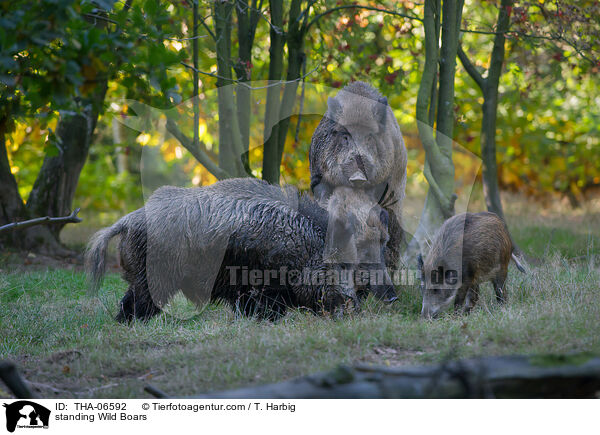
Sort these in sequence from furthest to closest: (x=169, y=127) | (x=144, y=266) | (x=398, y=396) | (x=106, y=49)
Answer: (x=169, y=127), (x=144, y=266), (x=106, y=49), (x=398, y=396)

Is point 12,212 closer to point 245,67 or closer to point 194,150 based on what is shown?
point 194,150

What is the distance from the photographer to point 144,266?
230 inches

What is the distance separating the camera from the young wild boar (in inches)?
228

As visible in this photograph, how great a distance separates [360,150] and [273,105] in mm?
2760

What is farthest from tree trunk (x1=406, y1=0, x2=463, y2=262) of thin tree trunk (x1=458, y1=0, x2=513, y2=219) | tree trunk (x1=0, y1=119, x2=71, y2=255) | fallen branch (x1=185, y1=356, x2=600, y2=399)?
tree trunk (x1=0, y1=119, x2=71, y2=255)

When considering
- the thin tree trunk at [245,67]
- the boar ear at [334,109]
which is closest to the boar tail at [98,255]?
the boar ear at [334,109]

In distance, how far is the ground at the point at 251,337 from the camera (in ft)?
14.1

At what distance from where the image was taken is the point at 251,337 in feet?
16.4

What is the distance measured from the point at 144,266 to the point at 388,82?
189 inches

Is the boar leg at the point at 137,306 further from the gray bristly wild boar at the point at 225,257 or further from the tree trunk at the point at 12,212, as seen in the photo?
the tree trunk at the point at 12,212

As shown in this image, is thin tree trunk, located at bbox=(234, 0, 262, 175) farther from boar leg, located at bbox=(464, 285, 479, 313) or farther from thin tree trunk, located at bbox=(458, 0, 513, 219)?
boar leg, located at bbox=(464, 285, 479, 313)

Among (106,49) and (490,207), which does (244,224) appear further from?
(490,207)

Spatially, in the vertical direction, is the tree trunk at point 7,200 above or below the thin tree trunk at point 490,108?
below

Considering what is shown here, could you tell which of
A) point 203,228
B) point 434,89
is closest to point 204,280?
point 203,228
